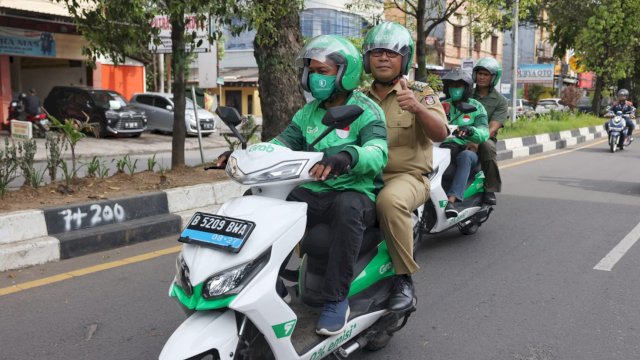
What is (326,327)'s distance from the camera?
9.46 feet

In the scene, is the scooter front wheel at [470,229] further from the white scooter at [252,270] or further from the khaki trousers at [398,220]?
the white scooter at [252,270]

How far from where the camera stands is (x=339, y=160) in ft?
8.89

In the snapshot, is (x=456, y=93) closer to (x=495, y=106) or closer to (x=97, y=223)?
(x=495, y=106)

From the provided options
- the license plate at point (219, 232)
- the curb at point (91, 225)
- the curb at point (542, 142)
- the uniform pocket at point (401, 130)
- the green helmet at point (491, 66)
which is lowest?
the curb at point (91, 225)

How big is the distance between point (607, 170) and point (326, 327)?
35.2ft

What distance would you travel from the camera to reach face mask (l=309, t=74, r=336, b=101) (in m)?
3.08

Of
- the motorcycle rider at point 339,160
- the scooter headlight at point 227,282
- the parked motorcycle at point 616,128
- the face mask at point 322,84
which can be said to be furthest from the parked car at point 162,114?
the scooter headlight at point 227,282

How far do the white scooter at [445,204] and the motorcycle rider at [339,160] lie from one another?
1.85 metres

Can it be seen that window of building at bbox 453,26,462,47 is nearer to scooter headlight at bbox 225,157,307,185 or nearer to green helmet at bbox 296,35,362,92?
green helmet at bbox 296,35,362,92

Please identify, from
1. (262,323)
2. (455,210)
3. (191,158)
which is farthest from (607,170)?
(262,323)

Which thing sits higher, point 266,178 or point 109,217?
point 266,178

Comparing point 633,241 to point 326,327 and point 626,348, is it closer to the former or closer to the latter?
point 626,348

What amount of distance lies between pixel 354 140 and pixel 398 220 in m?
0.47

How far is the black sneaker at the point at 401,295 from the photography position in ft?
10.9
